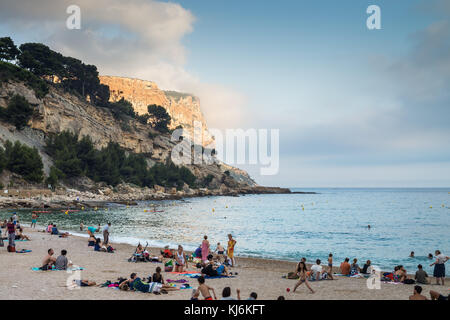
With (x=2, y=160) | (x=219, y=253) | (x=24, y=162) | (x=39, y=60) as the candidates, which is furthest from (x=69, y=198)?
(x=219, y=253)

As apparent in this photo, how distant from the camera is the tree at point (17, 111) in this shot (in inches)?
2783

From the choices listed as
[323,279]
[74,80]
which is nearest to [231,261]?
[323,279]

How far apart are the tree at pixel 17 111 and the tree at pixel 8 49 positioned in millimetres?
15399

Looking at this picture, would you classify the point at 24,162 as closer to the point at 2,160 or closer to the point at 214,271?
the point at 2,160

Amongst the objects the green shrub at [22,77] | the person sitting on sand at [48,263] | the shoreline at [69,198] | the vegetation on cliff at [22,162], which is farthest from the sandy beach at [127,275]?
the green shrub at [22,77]

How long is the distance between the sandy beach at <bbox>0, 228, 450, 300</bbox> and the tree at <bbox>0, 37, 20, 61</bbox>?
75.1 metres

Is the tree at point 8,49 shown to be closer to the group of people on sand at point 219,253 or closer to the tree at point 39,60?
the tree at point 39,60

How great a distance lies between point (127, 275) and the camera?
15797mm

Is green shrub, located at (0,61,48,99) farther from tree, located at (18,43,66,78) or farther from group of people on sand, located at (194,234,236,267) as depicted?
group of people on sand, located at (194,234,236,267)

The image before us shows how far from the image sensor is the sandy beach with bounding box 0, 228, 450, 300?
11953 millimetres

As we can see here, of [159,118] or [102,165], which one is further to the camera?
[159,118]

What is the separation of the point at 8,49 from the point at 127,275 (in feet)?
277

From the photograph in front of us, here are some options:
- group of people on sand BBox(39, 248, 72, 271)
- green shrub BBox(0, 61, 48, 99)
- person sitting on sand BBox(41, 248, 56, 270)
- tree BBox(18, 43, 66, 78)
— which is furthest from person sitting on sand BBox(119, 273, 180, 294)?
tree BBox(18, 43, 66, 78)

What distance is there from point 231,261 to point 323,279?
5.54 metres
